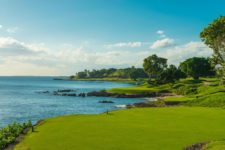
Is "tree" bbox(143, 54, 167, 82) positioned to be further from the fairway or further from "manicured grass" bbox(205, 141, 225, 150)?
"manicured grass" bbox(205, 141, 225, 150)

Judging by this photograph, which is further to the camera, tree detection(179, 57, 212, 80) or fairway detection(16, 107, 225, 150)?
tree detection(179, 57, 212, 80)

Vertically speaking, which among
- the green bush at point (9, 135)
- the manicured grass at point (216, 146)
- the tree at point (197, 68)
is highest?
the tree at point (197, 68)

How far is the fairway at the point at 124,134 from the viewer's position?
27.2 meters

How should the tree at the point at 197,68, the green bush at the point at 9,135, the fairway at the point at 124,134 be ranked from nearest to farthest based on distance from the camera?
the fairway at the point at 124,134
the green bush at the point at 9,135
the tree at the point at 197,68

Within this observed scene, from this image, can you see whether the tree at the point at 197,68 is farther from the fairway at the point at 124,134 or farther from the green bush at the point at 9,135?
the green bush at the point at 9,135

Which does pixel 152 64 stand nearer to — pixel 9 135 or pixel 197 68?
pixel 197 68

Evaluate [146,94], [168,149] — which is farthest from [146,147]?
[146,94]

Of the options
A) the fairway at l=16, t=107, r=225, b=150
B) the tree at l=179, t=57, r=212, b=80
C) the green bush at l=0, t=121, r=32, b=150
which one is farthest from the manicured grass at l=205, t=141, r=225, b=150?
the tree at l=179, t=57, r=212, b=80

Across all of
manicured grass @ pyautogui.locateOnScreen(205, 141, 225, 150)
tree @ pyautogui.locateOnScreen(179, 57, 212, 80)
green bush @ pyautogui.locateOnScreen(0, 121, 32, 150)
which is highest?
tree @ pyautogui.locateOnScreen(179, 57, 212, 80)

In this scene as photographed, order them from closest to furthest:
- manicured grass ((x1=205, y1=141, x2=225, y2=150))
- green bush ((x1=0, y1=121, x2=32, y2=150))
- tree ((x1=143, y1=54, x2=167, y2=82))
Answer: manicured grass ((x1=205, y1=141, x2=225, y2=150))
green bush ((x1=0, y1=121, x2=32, y2=150))
tree ((x1=143, y1=54, x2=167, y2=82))

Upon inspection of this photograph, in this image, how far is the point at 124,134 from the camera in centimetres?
3166

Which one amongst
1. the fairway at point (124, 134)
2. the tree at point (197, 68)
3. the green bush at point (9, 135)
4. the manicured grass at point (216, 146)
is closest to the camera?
the manicured grass at point (216, 146)

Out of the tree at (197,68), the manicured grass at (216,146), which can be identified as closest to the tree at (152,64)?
the tree at (197,68)

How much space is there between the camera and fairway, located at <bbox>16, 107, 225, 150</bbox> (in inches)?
1071
